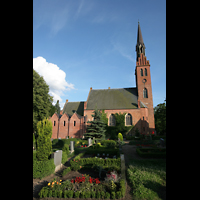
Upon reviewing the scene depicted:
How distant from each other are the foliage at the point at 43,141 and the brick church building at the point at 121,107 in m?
20.0

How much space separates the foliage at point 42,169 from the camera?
8109mm

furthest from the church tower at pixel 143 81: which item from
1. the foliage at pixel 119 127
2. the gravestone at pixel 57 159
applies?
the gravestone at pixel 57 159

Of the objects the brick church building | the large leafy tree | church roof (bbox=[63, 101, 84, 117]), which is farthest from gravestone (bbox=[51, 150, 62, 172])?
church roof (bbox=[63, 101, 84, 117])

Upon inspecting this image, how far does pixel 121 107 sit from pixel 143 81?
900 cm

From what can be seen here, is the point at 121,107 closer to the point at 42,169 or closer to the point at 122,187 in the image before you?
the point at 42,169

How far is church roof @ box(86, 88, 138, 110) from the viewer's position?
31.4 meters

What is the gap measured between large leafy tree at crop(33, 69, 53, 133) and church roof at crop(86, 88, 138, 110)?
10119 millimetres

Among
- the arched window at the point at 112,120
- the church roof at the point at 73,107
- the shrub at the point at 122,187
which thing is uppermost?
the church roof at the point at 73,107

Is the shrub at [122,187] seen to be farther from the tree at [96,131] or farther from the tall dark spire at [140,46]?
the tall dark spire at [140,46]

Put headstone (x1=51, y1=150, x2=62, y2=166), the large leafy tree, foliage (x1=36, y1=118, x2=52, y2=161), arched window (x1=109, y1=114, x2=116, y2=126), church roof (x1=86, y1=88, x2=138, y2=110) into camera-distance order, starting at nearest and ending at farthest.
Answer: foliage (x1=36, y1=118, x2=52, y2=161)
headstone (x1=51, y1=150, x2=62, y2=166)
the large leafy tree
arched window (x1=109, y1=114, x2=116, y2=126)
church roof (x1=86, y1=88, x2=138, y2=110)

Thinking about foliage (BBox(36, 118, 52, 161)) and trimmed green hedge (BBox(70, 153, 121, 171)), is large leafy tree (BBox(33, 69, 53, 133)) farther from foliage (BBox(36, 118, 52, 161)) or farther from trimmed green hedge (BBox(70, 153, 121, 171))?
trimmed green hedge (BBox(70, 153, 121, 171))
